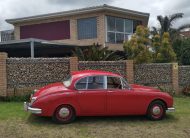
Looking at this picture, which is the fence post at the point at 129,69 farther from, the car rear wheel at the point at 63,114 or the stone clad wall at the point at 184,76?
the car rear wheel at the point at 63,114

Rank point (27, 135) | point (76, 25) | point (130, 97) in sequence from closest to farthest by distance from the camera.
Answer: point (27, 135) → point (130, 97) → point (76, 25)

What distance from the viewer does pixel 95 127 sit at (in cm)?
1055

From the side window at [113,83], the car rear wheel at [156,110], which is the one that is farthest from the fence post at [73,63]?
the car rear wheel at [156,110]

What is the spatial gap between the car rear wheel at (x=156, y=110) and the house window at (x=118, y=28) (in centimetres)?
1610

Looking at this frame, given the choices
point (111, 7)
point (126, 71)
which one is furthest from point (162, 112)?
point (111, 7)

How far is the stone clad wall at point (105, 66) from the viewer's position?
54.5 feet

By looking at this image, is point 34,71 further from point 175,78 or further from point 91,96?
point 175,78

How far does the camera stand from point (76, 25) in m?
28.1

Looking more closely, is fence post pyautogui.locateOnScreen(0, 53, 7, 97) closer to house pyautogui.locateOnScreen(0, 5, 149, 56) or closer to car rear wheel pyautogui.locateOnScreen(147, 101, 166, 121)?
car rear wheel pyautogui.locateOnScreen(147, 101, 166, 121)

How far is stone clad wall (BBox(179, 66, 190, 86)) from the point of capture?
1969cm

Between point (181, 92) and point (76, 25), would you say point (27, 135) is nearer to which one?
point (181, 92)

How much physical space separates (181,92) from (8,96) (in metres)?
8.83

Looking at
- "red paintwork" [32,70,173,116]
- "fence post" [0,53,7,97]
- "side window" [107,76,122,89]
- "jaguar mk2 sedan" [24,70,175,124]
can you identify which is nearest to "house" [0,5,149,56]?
"fence post" [0,53,7,97]

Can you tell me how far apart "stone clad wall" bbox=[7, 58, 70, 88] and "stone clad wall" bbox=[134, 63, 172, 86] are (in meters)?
3.75
